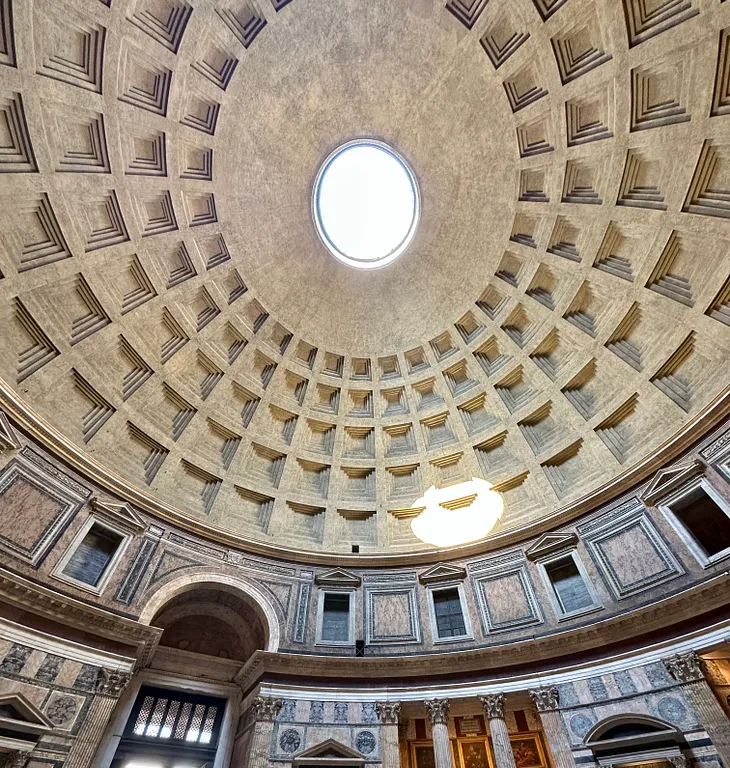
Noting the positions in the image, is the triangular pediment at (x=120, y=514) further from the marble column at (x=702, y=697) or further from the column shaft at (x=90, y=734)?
the marble column at (x=702, y=697)

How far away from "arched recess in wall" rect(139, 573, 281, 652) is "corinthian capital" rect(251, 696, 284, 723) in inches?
61.6

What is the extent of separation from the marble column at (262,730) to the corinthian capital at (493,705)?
23.1 ft

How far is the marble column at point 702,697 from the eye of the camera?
11.1 m

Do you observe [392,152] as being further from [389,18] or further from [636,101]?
[636,101]

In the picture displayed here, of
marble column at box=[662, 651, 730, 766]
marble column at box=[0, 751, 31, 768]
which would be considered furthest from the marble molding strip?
marble column at box=[0, 751, 31, 768]

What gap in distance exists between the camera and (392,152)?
69.2ft

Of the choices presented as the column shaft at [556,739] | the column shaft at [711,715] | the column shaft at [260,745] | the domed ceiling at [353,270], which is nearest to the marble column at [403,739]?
the column shaft at [260,745]

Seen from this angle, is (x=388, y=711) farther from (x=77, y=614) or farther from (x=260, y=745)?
(x=77, y=614)

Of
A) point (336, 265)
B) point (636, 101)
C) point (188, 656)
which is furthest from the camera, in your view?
point (336, 265)

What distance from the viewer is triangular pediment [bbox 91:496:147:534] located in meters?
15.7

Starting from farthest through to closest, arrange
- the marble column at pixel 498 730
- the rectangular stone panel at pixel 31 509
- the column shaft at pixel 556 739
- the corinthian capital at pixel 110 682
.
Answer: the marble column at pixel 498 730 < the rectangular stone panel at pixel 31 509 < the column shaft at pixel 556 739 < the corinthian capital at pixel 110 682

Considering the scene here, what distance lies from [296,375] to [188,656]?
1335 cm

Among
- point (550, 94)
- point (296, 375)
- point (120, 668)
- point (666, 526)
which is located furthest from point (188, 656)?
point (550, 94)

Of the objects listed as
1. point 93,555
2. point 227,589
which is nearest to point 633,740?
point 227,589
